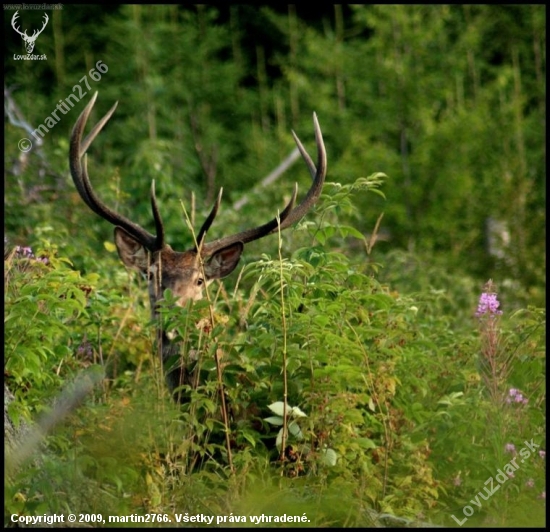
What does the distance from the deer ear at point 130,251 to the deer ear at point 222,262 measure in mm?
382

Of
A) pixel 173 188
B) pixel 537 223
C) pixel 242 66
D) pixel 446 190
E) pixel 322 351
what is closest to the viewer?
pixel 322 351

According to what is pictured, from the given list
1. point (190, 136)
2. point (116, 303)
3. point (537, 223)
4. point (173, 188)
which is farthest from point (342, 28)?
point (116, 303)

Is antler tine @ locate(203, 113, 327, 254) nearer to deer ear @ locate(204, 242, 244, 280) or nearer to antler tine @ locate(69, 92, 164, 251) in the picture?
deer ear @ locate(204, 242, 244, 280)

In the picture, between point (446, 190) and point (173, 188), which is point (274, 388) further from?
point (446, 190)

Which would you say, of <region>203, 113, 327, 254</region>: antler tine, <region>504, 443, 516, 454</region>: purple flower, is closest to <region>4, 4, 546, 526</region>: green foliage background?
<region>504, 443, 516, 454</region>: purple flower

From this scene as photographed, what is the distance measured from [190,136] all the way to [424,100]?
4.11 meters

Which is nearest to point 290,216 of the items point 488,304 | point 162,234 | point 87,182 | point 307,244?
point 162,234

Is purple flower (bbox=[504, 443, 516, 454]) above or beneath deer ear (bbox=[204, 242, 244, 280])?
beneath

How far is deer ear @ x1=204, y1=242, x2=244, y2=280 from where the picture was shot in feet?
26.8

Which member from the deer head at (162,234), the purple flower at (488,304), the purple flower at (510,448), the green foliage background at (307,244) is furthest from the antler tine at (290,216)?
the purple flower at (510,448)

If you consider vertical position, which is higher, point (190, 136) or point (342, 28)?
point (342, 28)

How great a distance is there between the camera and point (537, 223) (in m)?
14.7

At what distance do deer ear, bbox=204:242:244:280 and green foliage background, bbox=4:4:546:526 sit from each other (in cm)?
23

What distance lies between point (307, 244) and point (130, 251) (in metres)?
2.39
